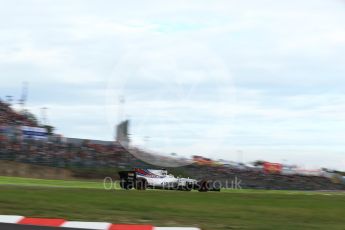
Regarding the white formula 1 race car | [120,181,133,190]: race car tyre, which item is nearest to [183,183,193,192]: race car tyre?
the white formula 1 race car

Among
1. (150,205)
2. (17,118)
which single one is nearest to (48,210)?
(150,205)

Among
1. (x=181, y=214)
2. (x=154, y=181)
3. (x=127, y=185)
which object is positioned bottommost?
(x=181, y=214)

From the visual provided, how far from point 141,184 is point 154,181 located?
163cm

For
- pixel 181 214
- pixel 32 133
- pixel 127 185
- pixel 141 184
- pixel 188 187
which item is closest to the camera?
pixel 181 214

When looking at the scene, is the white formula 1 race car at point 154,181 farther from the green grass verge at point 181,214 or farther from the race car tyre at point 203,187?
the green grass verge at point 181,214

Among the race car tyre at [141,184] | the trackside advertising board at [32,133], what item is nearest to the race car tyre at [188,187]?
the race car tyre at [141,184]

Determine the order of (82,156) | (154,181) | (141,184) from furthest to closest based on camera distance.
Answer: (82,156), (154,181), (141,184)

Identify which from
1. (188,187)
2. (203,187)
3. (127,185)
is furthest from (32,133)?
(203,187)

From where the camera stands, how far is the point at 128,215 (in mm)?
7523

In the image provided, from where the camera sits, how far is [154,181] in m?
21.9

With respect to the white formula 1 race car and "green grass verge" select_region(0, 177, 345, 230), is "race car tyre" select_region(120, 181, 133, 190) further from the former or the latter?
"green grass verge" select_region(0, 177, 345, 230)

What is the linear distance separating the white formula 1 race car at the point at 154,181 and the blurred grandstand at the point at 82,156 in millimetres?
8014

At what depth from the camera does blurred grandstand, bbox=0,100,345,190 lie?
30.1m

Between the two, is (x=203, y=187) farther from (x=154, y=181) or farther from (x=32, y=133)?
(x=32, y=133)
